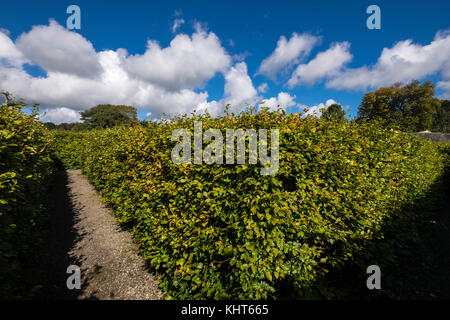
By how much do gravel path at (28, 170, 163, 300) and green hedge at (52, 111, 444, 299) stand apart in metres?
0.74

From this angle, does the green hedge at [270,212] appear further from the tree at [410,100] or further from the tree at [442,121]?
the tree at [442,121]

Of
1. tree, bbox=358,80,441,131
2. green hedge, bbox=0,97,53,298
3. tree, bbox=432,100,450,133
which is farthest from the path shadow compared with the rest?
tree, bbox=432,100,450,133

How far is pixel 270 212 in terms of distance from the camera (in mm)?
2436

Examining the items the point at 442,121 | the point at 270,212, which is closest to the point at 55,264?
the point at 270,212

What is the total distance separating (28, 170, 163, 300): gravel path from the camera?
3652 mm

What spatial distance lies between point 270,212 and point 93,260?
15.1 feet

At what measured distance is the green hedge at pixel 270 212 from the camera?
2.48 m

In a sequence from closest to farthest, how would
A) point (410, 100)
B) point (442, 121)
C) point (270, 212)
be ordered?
1. point (270, 212)
2. point (410, 100)
3. point (442, 121)

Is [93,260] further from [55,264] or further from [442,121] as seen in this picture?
[442,121]

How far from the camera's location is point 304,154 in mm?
2678

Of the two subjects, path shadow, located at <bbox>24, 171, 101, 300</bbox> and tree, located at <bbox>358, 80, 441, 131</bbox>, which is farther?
tree, located at <bbox>358, 80, 441, 131</bbox>

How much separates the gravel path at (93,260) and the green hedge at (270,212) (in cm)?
74

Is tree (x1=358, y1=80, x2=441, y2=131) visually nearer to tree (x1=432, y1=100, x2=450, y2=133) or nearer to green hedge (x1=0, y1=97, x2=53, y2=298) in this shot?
tree (x1=432, y1=100, x2=450, y2=133)
